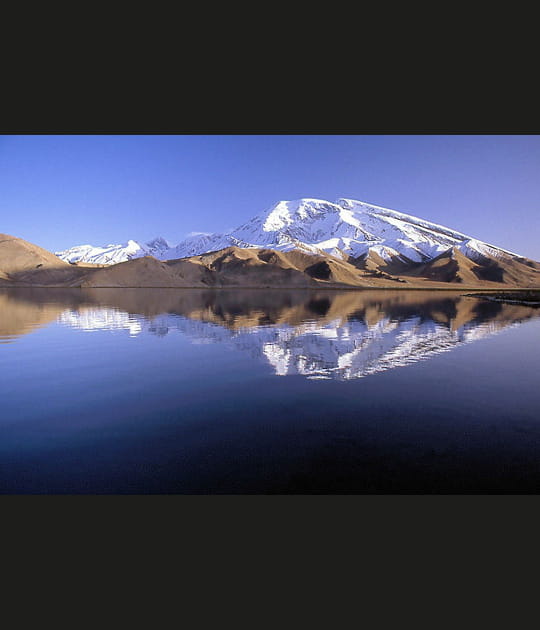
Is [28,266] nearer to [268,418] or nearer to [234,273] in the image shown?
[234,273]

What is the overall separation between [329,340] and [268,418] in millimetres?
9507

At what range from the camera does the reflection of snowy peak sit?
40.8ft

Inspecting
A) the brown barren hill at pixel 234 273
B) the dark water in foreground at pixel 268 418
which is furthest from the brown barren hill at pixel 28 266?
the dark water in foreground at pixel 268 418

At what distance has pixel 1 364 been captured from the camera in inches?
481

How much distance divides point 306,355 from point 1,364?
988 centimetres

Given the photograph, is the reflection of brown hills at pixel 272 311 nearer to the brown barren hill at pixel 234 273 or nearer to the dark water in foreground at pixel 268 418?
the dark water in foreground at pixel 268 418

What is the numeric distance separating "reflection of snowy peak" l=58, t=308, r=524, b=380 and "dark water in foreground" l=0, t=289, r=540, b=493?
0.15 m

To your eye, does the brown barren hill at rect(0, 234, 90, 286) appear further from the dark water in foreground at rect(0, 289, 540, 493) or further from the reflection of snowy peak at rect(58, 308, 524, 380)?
the dark water in foreground at rect(0, 289, 540, 493)

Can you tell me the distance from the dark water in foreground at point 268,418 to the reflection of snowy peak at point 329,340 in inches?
5.9

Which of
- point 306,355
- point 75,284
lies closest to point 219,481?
point 306,355

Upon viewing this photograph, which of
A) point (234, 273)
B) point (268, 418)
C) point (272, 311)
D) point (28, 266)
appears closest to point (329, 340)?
point (268, 418)

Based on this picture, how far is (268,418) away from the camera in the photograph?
312 inches

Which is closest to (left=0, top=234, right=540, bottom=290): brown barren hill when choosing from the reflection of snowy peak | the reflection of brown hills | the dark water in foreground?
the reflection of brown hills

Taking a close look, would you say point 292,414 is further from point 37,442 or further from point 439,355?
point 439,355
